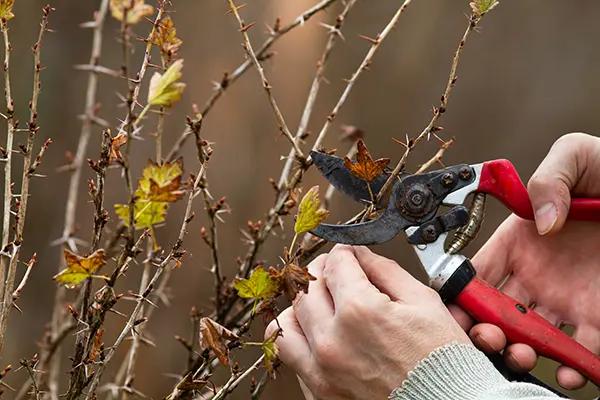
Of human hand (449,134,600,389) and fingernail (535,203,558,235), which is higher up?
fingernail (535,203,558,235)

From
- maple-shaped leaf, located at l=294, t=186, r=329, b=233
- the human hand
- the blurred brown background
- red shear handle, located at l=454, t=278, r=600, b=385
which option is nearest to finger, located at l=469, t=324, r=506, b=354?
red shear handle, located at l=454, t=278, r=600, b=385

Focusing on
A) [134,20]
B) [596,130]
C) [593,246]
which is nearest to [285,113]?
[596,130]

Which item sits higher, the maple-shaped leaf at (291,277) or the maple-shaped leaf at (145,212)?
the maple-shaped leaf at (145,212)

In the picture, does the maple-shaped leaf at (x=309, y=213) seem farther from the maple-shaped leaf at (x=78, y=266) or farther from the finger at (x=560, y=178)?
the finger at (x=560, y=178)

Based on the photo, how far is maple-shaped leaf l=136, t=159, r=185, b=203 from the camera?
0.64 meters

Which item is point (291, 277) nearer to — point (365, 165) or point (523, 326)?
point (365, 165)

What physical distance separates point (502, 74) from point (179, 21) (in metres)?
0.92

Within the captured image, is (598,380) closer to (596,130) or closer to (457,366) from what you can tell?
(457,366)

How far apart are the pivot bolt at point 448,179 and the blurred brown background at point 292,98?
1260 millimetres

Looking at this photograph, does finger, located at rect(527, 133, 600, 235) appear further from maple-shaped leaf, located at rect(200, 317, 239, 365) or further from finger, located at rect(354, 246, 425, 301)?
maple-shaped leaf, located at rect(200, 317, 239, 365)

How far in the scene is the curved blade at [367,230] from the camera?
0.92 m

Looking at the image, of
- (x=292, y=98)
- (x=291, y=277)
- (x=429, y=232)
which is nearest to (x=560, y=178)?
(x=429, y=232)

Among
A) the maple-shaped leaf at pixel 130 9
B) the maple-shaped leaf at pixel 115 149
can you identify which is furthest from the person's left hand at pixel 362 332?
the maple-shaped leaf at pixel 130 9

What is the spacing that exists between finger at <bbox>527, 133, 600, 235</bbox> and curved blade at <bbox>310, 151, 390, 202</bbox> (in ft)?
0.64
